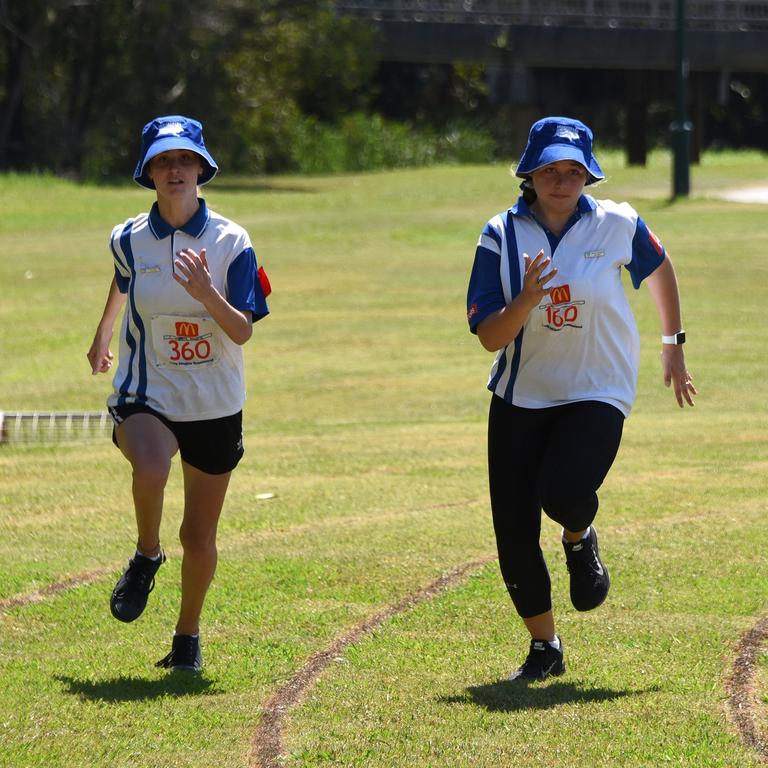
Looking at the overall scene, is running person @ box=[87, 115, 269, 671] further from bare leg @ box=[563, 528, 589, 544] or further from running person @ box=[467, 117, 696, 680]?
bare leg @ box=[563, 528, 589, 544]

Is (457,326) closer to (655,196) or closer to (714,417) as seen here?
(714,417)

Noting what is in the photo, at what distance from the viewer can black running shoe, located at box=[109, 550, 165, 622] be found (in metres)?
5.82

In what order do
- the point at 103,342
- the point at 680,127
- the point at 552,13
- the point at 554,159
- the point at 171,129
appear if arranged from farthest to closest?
1. the point at 552,13
2. the point at 680,127
3. the point at 103,342
4. the point at 171,129
5. the point at 554,159

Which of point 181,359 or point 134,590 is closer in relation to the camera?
point 181,359

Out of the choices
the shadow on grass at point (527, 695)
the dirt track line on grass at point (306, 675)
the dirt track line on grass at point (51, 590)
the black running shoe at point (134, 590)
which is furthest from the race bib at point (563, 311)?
the dirt track line on grass at point (51, 590)

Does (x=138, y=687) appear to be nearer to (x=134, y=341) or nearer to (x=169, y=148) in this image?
(x=134, y=341)

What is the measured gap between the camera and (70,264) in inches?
890

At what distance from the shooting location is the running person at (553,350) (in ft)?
17.9

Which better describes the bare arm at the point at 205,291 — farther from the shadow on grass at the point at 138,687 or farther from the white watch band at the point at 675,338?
the white watch band at the point at 675,338

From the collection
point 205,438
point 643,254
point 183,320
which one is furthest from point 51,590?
point 643,254

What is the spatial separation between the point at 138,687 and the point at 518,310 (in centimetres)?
191

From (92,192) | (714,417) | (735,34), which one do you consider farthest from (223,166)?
(714,417)

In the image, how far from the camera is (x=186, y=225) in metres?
5.72

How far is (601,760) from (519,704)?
644 millimetres
